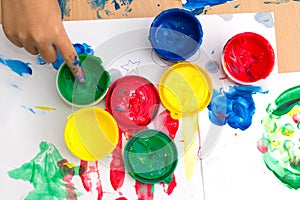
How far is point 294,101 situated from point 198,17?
0.34 meters

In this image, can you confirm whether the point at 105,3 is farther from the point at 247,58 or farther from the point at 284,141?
the point at 284,141

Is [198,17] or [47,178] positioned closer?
[47,178]

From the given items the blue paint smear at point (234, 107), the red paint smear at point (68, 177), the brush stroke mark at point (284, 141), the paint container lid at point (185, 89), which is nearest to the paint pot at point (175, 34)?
the paint container lid at point (185, 89)

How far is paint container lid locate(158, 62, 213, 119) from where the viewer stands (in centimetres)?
125

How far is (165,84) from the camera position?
4.12 feet

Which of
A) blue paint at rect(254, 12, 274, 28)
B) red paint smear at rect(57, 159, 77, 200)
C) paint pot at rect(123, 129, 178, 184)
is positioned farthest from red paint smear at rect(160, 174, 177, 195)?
blue paint at rect(254, 12, 274, 28)

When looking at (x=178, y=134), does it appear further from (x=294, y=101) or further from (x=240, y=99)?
(x=294, y=101)

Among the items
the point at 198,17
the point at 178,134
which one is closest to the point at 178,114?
the point at 178,134

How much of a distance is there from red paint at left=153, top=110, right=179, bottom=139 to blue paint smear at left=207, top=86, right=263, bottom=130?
0.10 m

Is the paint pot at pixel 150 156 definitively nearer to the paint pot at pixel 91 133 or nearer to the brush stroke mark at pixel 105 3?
the paint pot at pixel 91 133

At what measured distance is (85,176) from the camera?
120 cm

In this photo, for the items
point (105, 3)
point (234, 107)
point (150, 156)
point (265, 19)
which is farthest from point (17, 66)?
point (265, 19)

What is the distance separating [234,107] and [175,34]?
0.81ft

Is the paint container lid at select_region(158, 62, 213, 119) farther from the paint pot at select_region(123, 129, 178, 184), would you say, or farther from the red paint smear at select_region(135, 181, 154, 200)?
the red paint smear at select_region(135, 181, 154, 200)
